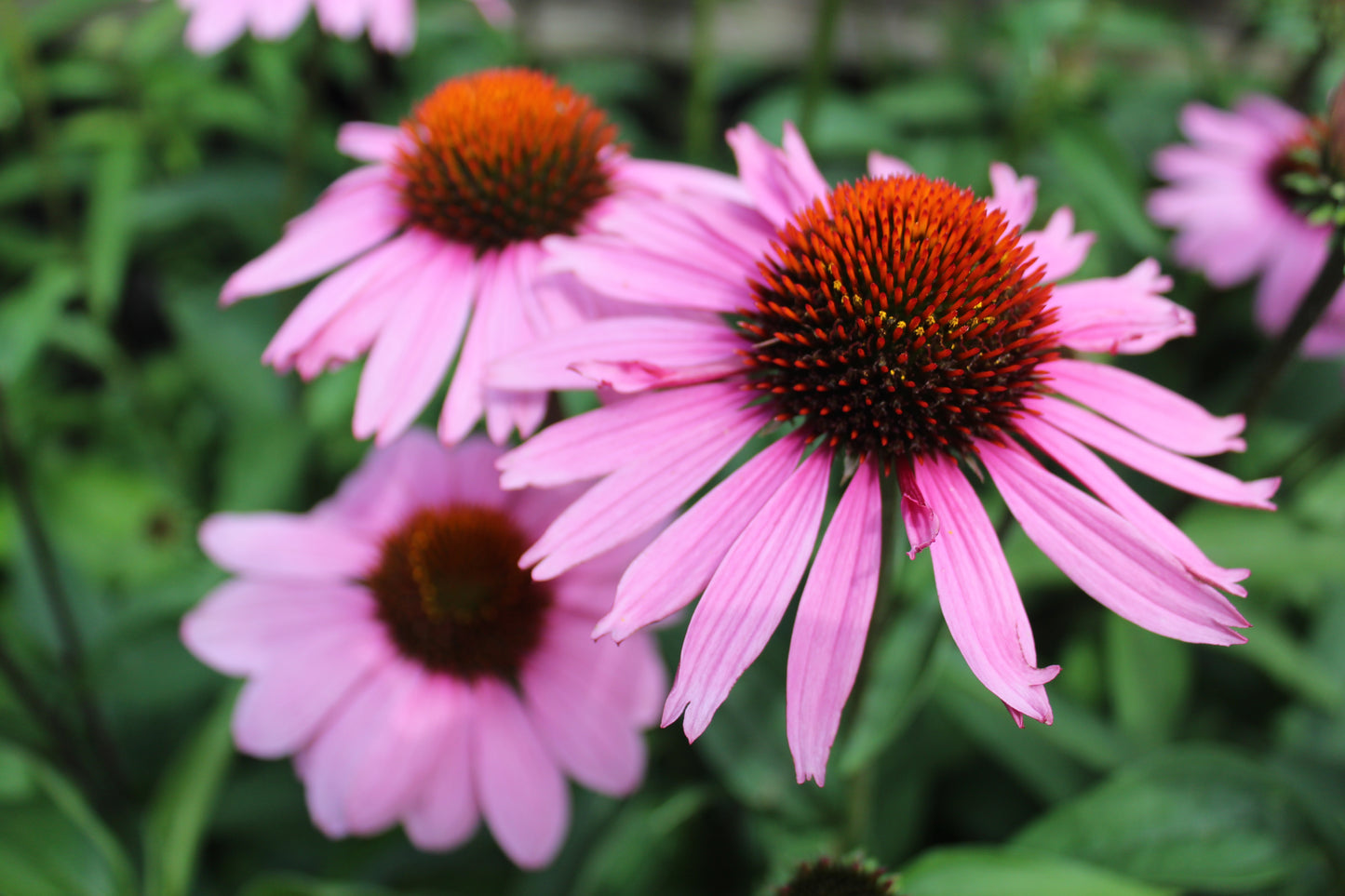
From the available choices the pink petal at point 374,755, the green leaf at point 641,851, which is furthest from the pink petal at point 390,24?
the green leaf at point 641,851

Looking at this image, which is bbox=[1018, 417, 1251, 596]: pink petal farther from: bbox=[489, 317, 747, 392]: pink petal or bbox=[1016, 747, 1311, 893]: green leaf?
bbox=[1016, 747, 1311, 893]: green leaf

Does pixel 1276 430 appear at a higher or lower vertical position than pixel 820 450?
lower

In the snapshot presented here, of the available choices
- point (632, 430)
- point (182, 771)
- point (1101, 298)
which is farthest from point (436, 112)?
point (182, 771)

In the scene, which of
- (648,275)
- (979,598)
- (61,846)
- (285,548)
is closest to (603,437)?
(648,275)

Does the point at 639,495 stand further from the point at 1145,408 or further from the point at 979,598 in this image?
the point at 1145,408

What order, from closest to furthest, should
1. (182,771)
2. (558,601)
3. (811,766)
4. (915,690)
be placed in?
1. (811,766)
2. (915,690)
3. (558,601)
4. (182,771)

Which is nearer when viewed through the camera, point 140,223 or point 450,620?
point 450,620

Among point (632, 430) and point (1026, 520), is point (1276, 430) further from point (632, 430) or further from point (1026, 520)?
point (632, 430)

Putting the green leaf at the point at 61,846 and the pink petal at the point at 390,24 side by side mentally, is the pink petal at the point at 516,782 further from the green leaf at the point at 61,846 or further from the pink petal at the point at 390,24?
the pink petal at the point at 390,24
